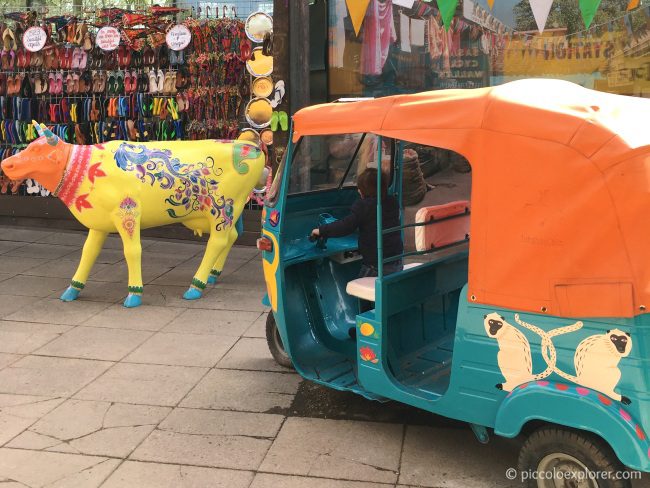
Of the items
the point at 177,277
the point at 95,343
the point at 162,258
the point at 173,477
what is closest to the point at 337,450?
the point at 173,477

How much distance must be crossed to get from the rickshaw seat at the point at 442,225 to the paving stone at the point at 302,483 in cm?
149

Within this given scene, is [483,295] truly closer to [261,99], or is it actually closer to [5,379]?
[5,379]

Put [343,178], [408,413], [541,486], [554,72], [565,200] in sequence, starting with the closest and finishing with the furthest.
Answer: [565,200]
[541,486]
[408,413]
[343,178]
[554,72]

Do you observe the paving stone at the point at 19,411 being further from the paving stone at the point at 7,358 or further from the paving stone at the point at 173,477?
the paving stone at the point at 173,477

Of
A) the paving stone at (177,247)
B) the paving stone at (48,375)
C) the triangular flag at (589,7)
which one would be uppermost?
the triangular flag at (589,7)

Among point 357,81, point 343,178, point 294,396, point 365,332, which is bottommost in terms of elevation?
point 294,396

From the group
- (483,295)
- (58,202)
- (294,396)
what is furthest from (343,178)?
(58,202)

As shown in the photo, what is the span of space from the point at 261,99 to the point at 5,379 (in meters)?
5.05

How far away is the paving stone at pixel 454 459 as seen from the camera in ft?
13.4

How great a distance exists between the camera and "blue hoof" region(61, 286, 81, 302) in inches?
300

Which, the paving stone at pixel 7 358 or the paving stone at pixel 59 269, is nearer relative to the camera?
the paving stone at pixel 7 358

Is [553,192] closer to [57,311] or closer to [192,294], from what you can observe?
[192,294]

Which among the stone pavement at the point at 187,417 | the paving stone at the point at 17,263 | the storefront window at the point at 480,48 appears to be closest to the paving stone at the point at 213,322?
the stone pavement at the point at 187,417

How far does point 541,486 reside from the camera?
367 cm
